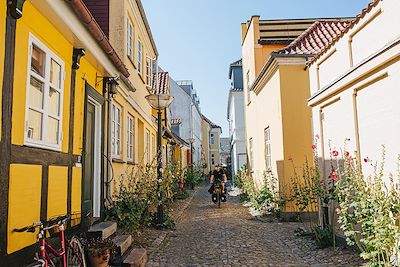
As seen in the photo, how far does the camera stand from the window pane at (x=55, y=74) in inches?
186

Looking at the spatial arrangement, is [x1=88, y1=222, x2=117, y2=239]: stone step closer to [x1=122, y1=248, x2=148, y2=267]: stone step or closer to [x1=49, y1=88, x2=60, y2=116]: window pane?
[x1=122, y1=248, x2=148, y2=267]: stone step

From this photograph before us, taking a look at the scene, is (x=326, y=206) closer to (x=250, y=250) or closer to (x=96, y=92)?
(x=250, y=250)

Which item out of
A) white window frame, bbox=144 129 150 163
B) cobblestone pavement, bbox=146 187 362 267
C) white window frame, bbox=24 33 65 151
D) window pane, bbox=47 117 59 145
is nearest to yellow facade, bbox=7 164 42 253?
white window frame, bbox=24 33 65 151

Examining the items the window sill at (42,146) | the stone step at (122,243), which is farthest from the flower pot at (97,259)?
the window sill at (42,146)

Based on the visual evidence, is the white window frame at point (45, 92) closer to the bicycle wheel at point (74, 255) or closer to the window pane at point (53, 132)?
the window pane at point (53, 132)

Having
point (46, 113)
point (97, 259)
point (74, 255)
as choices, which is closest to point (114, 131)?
point (46, 113)

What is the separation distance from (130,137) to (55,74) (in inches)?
232

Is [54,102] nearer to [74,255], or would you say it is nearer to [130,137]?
[74,255]

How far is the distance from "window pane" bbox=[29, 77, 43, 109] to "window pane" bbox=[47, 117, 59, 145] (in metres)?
0.36

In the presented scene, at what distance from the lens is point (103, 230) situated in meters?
5.69

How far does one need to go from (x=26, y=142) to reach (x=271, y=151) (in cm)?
931

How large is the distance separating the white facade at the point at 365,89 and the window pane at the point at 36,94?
14.1 feet

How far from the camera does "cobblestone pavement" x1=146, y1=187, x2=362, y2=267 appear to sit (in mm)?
6098

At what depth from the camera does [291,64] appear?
1071cm
